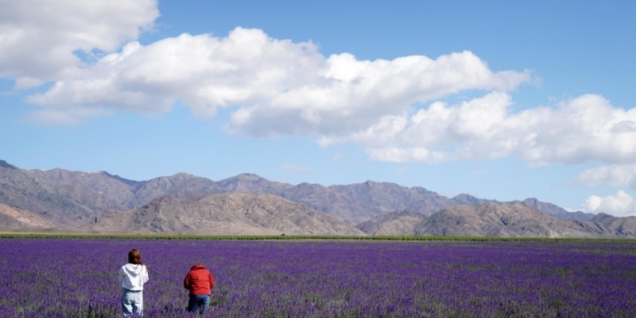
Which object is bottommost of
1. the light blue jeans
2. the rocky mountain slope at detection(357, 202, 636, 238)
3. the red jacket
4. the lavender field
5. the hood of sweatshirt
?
the lavender field

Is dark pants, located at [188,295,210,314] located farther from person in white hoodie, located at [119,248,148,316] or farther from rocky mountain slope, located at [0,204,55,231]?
rocky mountain slope, located at [0,204,55,231]

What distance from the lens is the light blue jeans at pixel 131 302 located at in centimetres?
1089

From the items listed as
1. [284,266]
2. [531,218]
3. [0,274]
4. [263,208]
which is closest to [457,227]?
[531,218]

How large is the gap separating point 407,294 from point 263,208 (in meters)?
137

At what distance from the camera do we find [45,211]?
190 metres

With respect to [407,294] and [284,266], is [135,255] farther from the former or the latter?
[284,266]

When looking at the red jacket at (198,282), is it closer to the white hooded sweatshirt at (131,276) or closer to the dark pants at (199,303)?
the dark pants at (199,303)

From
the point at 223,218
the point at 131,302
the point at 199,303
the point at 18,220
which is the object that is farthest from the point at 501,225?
the point at 131,302

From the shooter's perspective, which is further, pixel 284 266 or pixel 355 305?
pixel 284 266

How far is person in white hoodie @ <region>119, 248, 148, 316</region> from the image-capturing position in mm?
10805

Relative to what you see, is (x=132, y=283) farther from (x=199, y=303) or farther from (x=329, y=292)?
(x=329, y=292)

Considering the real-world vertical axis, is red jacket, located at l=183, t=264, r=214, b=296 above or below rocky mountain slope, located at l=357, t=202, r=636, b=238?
below

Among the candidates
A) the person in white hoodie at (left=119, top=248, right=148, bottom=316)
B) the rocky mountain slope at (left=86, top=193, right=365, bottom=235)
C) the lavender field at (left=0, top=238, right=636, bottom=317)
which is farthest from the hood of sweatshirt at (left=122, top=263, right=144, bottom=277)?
the rocky mountain slope at (left=86, top=193, right=365, bottom=235)

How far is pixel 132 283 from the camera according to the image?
10.8m
